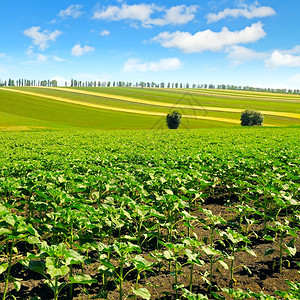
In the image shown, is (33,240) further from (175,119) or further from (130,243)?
(175,119)

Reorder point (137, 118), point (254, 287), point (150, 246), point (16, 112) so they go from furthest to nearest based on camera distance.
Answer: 1. point (137, 118)
2. point (16, 112)
3. point (150, 246)
4. point (254, 287)

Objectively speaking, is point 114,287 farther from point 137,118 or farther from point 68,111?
point 68,111

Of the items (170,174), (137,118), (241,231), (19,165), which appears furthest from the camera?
(137,118)

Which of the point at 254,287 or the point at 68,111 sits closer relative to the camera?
the point at 254,287

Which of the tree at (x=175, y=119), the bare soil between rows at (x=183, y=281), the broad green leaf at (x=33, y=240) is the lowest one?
the bare soil between rows at (x=183, y=281)

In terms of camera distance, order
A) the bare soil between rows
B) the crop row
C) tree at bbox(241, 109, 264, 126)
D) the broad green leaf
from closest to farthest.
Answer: the crop row
the broad green leaf
the bare soil between rows
tree at bbox(241, 109, 264, 126)

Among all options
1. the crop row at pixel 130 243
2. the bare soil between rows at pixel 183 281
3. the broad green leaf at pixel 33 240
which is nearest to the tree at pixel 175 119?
the crop row at pixel 130 243

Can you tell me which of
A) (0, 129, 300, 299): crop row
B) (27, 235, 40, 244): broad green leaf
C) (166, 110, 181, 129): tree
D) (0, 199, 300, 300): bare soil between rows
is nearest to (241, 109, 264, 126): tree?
(166, 110, 181, 129): tree

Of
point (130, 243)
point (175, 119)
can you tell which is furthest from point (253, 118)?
point (130, 243)

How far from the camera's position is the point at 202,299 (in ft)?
10.3

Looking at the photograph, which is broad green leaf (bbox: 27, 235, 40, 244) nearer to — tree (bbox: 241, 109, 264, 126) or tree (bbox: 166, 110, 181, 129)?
tree (bbox: 166, 110, 181, 129)

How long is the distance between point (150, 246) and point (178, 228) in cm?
123

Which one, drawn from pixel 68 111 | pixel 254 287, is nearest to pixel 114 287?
pixel 254 287

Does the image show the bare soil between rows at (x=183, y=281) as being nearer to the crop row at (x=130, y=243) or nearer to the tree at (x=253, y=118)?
the crop row at (x=130, y=243)
